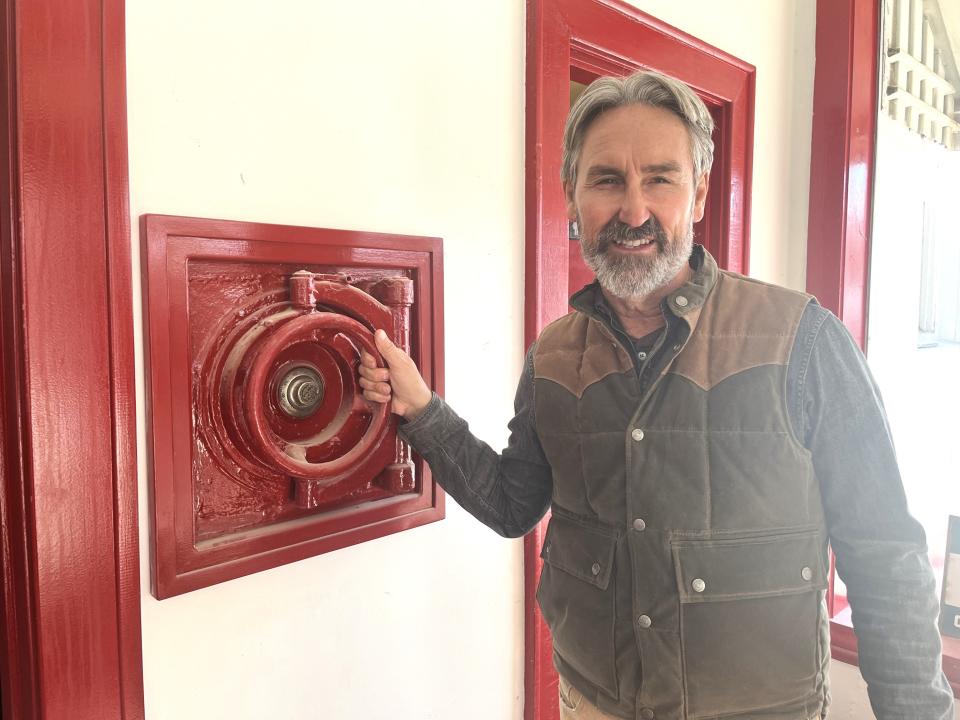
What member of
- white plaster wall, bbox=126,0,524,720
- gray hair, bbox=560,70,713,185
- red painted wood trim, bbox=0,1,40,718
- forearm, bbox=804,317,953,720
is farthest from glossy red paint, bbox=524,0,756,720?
red painted wood trim, bbox=0,1,40,718

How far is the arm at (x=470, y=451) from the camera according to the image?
4.13 feet

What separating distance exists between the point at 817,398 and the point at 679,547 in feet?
1.07

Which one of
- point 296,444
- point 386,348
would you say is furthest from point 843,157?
point 296,444

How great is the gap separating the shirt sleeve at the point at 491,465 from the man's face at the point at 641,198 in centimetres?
30

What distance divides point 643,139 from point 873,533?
0.74 meters

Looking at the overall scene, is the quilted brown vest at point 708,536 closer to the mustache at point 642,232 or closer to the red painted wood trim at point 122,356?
the mustache at point 642,232

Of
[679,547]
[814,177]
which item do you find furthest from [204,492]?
[814,177]

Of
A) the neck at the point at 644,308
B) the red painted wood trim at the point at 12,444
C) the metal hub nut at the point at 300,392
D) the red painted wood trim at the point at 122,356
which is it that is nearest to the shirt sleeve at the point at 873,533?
the neck at the point at 644,308

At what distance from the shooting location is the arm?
1258mm

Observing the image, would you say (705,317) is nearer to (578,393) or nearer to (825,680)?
(578,393)

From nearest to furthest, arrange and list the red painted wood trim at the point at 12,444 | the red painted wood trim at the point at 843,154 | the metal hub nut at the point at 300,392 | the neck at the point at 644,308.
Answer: the red painted wood trim at the point at 12,444 < the metal hub nut at the point at 300,392 < the neck at the point at 644,308 < the red painted wood trim at the point at 843,154

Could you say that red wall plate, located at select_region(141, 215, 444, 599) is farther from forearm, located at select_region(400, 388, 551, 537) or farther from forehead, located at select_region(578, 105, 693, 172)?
forehead, located at select_region(578, 105, 693, 172)

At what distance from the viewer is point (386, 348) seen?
4.07ft

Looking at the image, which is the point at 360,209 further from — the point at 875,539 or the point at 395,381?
the point at 875,539
